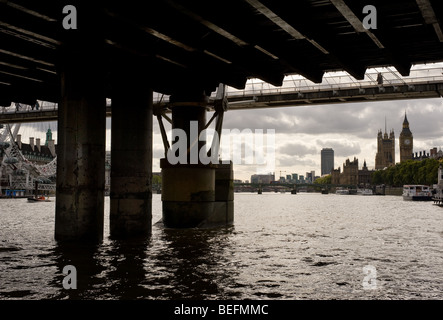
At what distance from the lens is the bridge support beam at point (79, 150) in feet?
64.7

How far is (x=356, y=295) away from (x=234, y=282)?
3.28 m

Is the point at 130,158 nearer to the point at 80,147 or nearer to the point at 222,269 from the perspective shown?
the point at 80,147

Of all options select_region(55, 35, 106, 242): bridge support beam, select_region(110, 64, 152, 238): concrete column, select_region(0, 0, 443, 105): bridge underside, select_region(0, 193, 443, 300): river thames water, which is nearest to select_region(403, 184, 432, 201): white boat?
select_region(0, 193, 443, 300): river thames water

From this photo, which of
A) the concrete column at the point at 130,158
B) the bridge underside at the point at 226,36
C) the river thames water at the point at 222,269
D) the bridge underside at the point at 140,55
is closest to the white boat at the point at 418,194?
the river thames water at the point at 222,269

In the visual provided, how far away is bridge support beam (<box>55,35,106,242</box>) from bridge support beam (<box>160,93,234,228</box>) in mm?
8937

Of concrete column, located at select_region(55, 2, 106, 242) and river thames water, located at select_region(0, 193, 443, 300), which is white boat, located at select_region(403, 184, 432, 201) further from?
concrete column, located at select_region(55, 2, 106, 242)

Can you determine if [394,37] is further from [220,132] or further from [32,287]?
[32,287]

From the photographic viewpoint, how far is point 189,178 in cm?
2898

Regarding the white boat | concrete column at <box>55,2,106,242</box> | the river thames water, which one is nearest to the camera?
the river thames water

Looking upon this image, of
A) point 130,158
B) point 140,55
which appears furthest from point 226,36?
point 130,158

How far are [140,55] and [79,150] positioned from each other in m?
4.79

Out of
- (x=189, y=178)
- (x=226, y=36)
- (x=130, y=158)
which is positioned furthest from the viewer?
(x=189, y=178)

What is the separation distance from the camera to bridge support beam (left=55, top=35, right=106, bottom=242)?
1973 centimetres

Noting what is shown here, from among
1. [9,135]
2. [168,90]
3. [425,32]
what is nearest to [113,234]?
[168,90]
